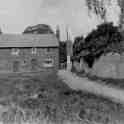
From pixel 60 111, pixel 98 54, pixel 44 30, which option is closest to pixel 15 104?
pixel 60 111

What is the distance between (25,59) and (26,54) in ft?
4.05

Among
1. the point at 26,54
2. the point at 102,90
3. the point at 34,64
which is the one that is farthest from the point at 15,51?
the point at 102,90

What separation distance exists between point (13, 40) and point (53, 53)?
10.3 metres

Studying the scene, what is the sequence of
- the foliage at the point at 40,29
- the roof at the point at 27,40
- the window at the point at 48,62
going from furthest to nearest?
the foliage at the point at 40,29 → the window at the point at 48,62 → the roof at the point at 27,40

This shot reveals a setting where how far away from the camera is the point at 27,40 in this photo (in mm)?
35750

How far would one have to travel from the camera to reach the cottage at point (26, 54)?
33.1 m

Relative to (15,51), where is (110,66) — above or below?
below

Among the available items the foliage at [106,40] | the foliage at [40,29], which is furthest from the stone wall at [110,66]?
the foliage at [40,29]

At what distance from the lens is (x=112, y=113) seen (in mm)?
6012

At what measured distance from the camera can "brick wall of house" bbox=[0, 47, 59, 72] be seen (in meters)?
33.0

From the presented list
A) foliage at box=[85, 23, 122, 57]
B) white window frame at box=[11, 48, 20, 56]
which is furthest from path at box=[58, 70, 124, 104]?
white window frame at box=[11, 48, 20, 56]

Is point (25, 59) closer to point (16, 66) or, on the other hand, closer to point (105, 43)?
point (16, 66)

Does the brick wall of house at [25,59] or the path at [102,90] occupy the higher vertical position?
the brick wall of house at [25,59]

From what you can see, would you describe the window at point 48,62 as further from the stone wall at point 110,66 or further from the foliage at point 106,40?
the stone wall at point 110,66
